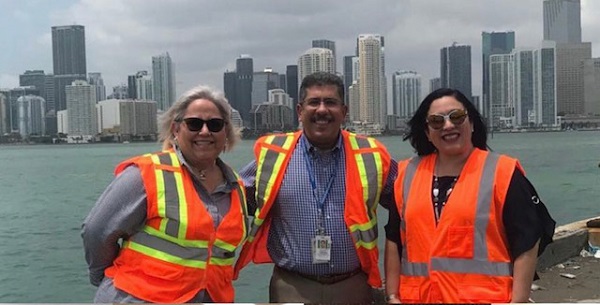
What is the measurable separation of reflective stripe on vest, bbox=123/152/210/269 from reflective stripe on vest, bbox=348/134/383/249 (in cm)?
114

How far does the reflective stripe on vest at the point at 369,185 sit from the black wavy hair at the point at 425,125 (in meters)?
0.42

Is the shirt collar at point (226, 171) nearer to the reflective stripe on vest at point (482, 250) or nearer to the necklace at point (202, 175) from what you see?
the necklace at point (202, 175)

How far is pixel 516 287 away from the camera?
3.21m

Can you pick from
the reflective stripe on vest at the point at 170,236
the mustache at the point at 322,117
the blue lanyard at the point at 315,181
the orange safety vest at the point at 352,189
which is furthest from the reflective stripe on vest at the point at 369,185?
the reflective stripe on vest at the point at 170,236

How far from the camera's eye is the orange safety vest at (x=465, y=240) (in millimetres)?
3227

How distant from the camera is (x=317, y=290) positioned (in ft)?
13.6

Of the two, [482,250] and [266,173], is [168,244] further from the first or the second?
[482,250]

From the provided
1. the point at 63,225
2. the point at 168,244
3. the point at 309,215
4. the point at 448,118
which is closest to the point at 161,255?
the point at 168,244

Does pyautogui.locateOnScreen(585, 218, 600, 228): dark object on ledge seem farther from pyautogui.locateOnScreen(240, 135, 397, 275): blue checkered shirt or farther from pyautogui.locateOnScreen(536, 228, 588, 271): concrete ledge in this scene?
pyautogui.locateOnScreen(240, 135, 397, 275): blue checkered shirt

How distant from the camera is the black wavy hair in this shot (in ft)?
11.8

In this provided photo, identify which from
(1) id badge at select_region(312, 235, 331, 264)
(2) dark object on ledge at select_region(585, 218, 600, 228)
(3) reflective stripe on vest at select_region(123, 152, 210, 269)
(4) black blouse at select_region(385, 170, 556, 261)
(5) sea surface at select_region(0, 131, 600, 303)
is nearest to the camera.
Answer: (4) black blouse at select_region(385, 170, 556, 261)

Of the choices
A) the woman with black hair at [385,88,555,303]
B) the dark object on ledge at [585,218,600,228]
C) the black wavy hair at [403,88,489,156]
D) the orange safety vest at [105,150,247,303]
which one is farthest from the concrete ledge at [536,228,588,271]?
the orange safety vest at [105,150,247,303]

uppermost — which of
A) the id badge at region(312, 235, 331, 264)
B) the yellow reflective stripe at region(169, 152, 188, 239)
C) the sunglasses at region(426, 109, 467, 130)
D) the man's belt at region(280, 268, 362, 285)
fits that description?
the sunglasses at region(426, 109, 467, 130)

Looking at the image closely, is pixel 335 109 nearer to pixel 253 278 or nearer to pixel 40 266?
pixel 253 278
